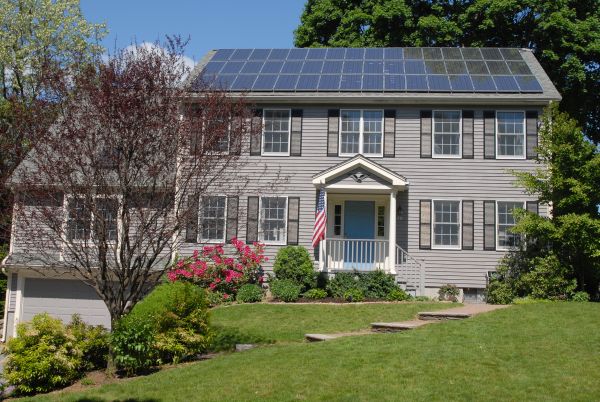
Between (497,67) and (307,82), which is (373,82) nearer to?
(307,82)

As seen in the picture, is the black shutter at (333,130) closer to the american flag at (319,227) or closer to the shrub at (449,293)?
the american flag at (319,227)

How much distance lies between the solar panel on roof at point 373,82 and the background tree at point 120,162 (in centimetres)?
906

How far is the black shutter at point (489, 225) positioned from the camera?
18750 millimetres

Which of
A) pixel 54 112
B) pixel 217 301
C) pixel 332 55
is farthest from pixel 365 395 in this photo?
pixel 332 55

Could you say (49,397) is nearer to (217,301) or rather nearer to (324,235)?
(217,301)

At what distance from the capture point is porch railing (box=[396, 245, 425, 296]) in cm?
1838

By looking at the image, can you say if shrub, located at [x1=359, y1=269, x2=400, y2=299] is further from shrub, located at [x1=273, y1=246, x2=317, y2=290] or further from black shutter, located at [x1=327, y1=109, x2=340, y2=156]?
black shutter, located at [x1=327, y1=109, x2=340, y2=156]

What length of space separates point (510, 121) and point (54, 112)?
1324cm

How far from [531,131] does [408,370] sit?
11.7 metres

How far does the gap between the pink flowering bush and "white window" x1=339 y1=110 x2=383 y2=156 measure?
4055mm

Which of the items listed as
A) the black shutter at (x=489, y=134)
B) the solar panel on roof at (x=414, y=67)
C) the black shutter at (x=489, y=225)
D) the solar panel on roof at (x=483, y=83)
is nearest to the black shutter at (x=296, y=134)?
the solar panel on roof at (x=414, y=67)

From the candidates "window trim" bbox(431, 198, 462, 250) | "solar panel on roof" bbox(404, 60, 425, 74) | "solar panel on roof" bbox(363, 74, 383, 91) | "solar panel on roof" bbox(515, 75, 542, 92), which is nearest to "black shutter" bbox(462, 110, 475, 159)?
"window trim" bbox(431, 198, 462, 250)

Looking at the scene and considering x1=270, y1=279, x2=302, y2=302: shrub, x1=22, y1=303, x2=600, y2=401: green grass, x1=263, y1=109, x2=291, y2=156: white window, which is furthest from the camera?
x1=263, y1=109, x2=291, y2=156: white window

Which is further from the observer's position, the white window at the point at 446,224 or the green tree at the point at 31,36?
the green tree at the point at 31,36
